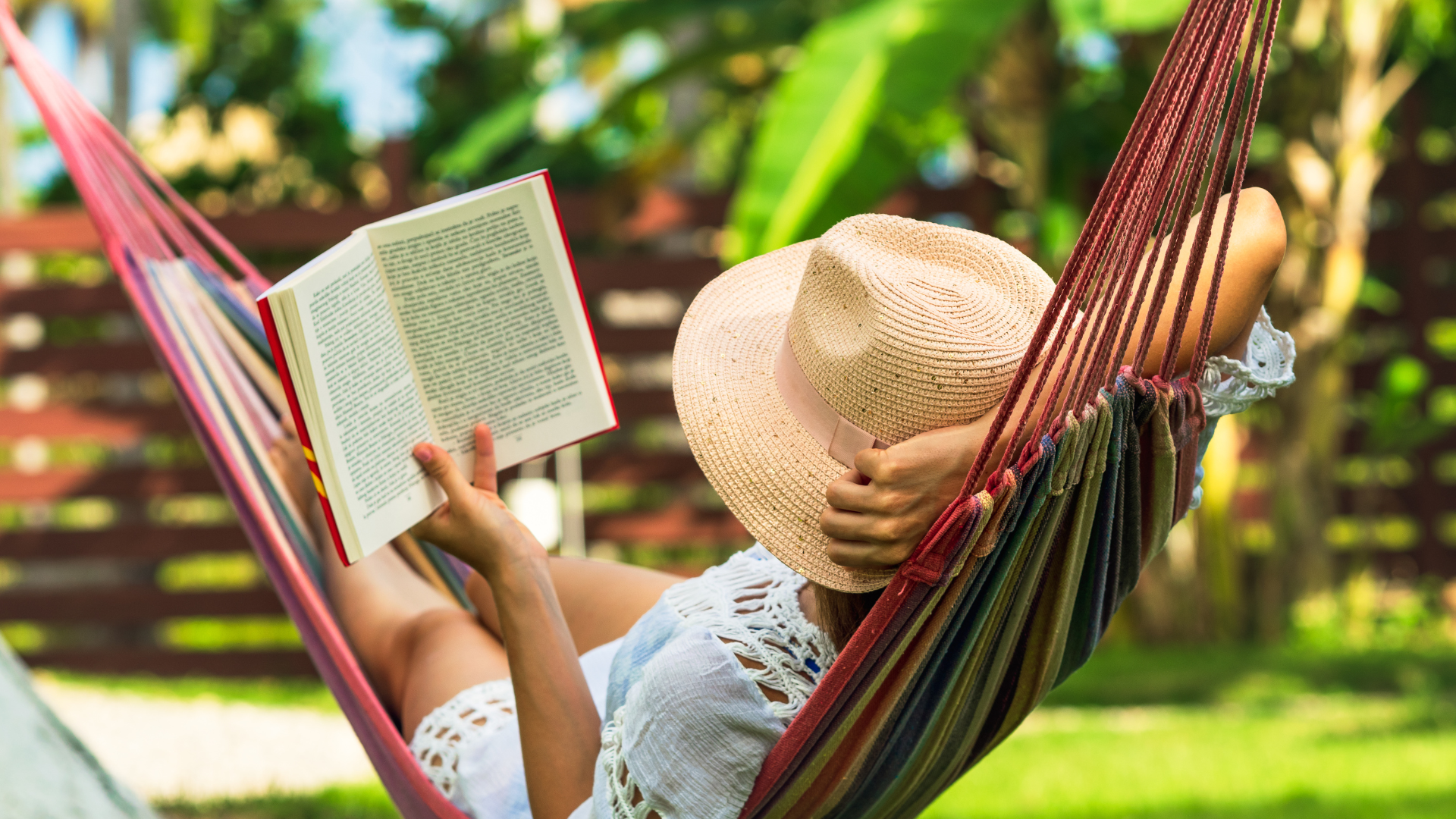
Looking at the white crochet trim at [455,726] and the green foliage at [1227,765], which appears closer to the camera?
the white crochet trim at [455,726]

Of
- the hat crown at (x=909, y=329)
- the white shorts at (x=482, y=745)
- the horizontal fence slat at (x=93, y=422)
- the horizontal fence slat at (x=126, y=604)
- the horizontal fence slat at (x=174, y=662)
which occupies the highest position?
the hat crown at (x=909, y=329)

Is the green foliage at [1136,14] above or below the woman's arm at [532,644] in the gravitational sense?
above

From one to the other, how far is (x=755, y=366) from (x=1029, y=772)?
201 centimetres

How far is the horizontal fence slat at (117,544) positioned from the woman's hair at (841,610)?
4.12 meters

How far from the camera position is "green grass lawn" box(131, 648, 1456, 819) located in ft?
8.30

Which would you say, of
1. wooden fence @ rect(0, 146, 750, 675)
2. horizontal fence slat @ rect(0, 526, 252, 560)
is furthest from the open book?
horizontal fence slat @ rect(0, 526, 252, 560)

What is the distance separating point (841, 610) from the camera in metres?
1.11

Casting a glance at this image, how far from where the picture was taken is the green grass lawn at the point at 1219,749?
2529mm

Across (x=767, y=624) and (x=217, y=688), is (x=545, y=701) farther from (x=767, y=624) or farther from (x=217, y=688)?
(x=217, y=688)

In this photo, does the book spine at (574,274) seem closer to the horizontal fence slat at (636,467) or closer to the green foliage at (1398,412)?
the horizontal fence slat at (636,467)

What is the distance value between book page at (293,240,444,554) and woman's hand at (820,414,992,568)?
41 centimetres

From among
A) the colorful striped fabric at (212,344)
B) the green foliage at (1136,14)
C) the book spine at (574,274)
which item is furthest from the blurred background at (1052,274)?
the book spine at (574,274)

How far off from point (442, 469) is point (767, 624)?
0.34 metres

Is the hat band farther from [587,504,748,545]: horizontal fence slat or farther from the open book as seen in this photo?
[587,504,748,545]: horizontal fence slat
